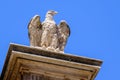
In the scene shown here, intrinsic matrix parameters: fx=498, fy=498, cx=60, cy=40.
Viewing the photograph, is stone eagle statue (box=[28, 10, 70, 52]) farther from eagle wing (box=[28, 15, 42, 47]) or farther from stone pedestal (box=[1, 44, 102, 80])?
stone pedestal (box=[1, 44, 102, 80])

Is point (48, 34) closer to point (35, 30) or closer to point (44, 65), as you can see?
point (35, 30)

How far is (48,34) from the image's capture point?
11.7 meters

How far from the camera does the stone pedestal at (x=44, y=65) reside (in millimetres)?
10492

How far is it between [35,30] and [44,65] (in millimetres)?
1496

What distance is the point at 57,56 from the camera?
34.9 ft

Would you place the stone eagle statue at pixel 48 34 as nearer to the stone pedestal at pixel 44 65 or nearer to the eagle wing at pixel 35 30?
the eagle wing at pixel 35 30

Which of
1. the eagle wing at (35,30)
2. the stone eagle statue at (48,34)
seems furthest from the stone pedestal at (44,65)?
the eagle wing at (35,30)

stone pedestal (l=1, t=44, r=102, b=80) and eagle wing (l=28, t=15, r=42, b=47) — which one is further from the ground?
eagle wing (l=28, t=15, r=42, b=47)

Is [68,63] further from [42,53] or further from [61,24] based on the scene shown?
[61,24]

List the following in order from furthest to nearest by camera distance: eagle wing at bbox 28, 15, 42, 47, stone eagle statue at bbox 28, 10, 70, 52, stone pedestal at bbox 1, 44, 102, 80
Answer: eagle wing at bbox 28, 15, 42, 47 < stone eagle statue at bbox 28, 10, 70, 52 < stone pedestal at bbox 1, 44, 102, 80

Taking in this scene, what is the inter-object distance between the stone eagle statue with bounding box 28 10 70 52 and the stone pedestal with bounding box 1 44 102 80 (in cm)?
74

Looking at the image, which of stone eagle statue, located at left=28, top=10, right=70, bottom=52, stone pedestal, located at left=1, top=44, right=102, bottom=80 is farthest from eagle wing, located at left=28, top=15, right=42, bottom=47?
stone pedestal, located at left=1, top=44, right=102, bottom=80

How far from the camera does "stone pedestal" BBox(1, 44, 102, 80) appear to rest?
10.5m

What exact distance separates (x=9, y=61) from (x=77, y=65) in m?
1.45
